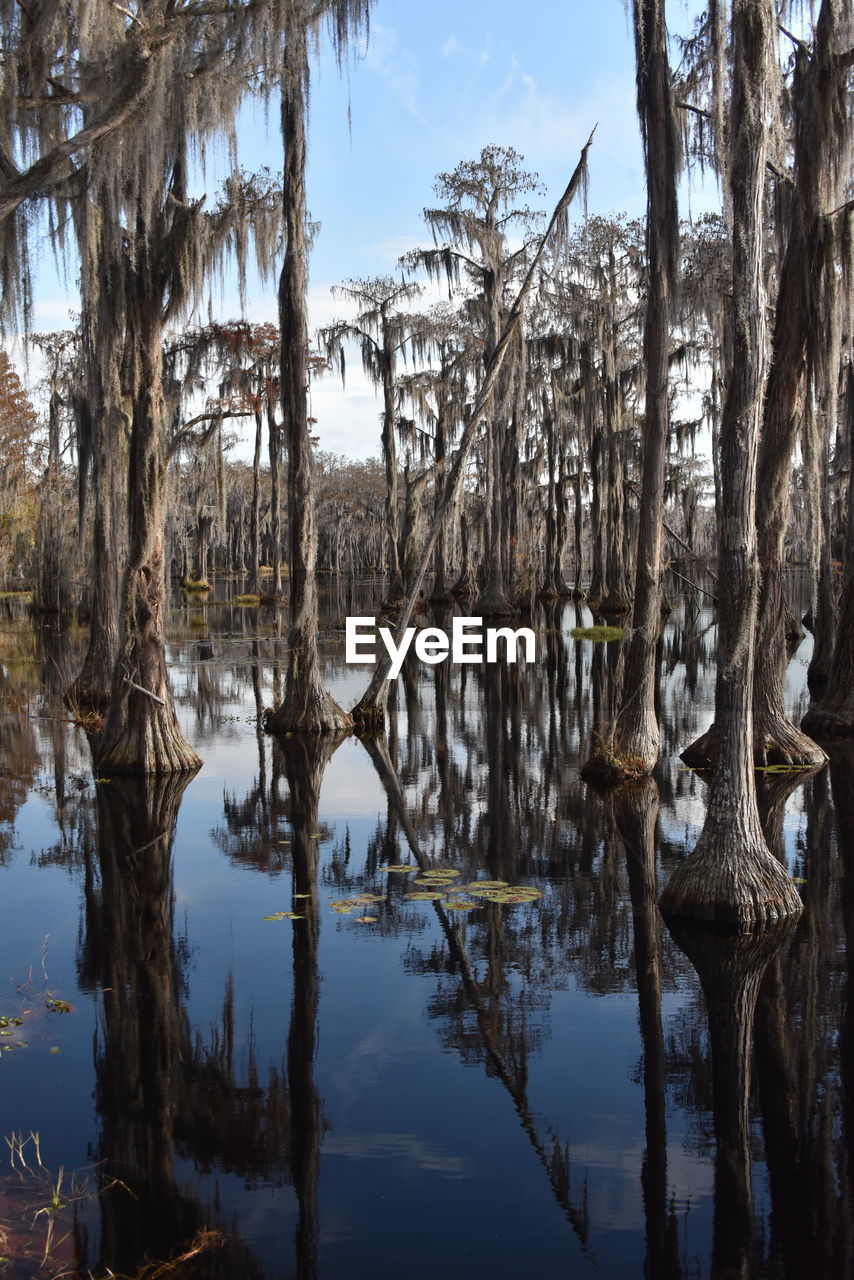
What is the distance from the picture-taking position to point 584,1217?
13.0 ft

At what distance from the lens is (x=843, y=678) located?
1405cm

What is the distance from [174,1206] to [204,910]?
3.55m

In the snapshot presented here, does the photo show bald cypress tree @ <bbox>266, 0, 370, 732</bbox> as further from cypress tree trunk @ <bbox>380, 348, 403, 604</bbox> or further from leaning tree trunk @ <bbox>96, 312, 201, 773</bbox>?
cypress tree trunk @ <bbox>380, 348, 403, 604</bbox>

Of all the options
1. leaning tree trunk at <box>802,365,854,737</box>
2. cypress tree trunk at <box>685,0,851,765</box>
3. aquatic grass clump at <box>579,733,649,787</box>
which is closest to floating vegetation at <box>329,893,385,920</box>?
aquatic grass clump at <box>579,733,649,787</box>

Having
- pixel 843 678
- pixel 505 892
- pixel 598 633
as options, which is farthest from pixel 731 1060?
pixel 598 633

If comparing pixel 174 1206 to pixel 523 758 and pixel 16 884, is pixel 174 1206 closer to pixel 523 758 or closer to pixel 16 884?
pixel 16 884

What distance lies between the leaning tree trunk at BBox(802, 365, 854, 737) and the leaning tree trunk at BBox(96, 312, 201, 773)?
7.83 metres

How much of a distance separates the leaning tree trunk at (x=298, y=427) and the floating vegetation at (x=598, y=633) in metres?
14.5

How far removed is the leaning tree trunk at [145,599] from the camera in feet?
37.9

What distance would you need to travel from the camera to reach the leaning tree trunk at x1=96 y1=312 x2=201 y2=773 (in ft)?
37.9

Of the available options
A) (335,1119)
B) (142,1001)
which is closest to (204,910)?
(142,1001)

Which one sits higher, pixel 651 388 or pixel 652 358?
pixel 652 358

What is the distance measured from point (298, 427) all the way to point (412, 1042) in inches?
391

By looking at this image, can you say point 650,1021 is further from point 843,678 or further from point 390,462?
point 390,462
